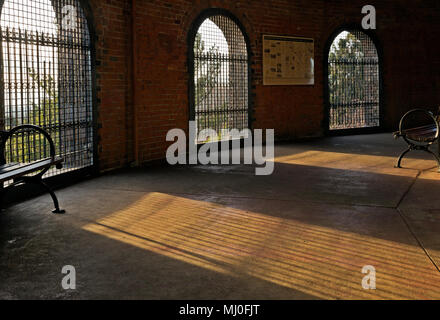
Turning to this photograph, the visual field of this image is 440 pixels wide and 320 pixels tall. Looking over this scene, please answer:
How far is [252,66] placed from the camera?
32.4 feet

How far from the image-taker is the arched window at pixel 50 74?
5.23m

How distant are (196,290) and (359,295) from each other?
0.91 metres

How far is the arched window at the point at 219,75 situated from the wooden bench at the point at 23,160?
139 inches

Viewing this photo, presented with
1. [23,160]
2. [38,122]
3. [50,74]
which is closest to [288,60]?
[50,74]

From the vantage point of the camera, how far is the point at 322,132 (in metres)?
11.3

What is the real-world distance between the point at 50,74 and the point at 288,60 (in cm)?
580

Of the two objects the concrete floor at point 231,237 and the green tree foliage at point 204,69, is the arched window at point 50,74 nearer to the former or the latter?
the concrete floor at point 231,237

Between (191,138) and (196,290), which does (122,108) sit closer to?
(191,138)

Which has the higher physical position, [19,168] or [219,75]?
[219,75]

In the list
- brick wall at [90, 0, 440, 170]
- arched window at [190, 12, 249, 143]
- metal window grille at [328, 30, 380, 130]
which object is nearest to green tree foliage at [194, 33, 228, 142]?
arched window at [190, 12, 249, 143]


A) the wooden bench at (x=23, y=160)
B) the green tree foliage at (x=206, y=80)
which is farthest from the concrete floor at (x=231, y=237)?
the green tree foliage at (x=206, y=80)

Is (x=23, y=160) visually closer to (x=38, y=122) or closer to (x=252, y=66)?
(x=38, y=122)

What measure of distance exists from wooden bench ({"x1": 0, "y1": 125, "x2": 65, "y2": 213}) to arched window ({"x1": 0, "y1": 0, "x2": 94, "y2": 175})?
72mm

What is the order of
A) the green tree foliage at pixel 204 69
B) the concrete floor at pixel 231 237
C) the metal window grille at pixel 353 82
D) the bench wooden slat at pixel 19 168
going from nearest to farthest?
the concrete floor at pixel 231 237
the bench wooden slat at pixel 19 168
the green tree foliage at pixel 204 69
the metal window grille at pixel 353 82
